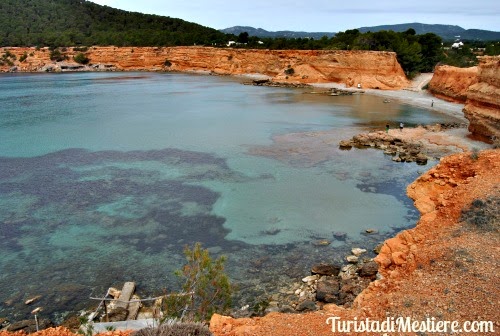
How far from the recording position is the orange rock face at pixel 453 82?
42219mm

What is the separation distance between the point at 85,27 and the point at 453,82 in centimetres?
10353

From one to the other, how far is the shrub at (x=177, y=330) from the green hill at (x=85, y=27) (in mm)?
96977

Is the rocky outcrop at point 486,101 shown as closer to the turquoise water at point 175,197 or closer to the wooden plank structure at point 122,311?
the turquoise water at point 175,197

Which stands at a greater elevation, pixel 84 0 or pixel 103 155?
pixel 84 0

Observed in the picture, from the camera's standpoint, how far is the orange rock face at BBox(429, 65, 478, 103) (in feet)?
139

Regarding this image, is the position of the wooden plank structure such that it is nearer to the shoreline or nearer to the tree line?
the shoreline

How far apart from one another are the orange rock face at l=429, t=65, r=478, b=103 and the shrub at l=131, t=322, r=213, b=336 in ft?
141

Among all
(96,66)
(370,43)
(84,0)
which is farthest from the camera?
(84,0)

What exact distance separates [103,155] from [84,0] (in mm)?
129178

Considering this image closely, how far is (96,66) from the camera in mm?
97312

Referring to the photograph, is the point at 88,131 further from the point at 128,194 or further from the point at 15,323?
the point at 15,323

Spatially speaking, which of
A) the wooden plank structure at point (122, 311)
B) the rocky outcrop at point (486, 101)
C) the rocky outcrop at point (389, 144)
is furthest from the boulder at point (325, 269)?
the rocky outcrop at point (486, 101)

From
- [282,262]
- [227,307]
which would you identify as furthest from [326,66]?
[227,307]

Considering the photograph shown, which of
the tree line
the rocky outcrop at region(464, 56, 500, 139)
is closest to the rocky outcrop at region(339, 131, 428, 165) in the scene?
the rocky outcrop at region(464, 56, 500, 139)
